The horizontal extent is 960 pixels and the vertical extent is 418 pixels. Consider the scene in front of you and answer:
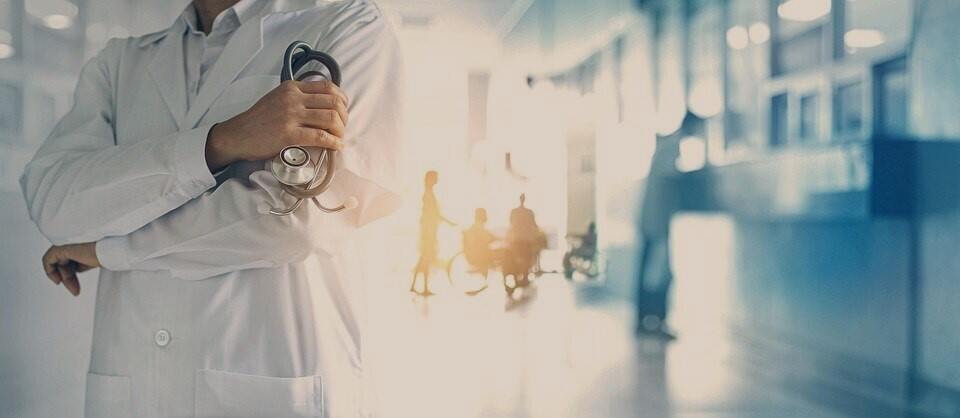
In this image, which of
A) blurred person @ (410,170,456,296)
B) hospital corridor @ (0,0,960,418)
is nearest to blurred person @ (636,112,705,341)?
hospital corridor @ (0,0,960,418)

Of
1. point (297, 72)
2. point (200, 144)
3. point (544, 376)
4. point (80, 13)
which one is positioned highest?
point (80, 13)

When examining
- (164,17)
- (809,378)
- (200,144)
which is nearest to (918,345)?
(809,378)

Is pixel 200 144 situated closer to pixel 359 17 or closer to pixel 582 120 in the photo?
pixel 359 17

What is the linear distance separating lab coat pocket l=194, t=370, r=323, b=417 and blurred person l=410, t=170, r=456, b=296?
1.03 meters

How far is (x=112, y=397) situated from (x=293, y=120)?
61cm

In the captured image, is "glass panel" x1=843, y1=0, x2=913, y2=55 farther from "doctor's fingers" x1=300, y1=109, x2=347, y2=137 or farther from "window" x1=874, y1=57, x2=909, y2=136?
"doctor's fingers" x1=300, y1=109, x2=347, y2=137

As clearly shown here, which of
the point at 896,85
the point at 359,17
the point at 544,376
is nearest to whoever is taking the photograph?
the point at 359,17

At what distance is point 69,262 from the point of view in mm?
1473

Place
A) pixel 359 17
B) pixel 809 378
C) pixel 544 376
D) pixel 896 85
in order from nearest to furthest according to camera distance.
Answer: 1. pixel 359 17
2. pixel 896 85
3. pixel 809 378
4. pixel 544 376

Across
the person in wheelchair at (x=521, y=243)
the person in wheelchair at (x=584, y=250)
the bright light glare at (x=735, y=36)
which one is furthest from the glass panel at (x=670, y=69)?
the person in wheelchair at (x=521, y=243)

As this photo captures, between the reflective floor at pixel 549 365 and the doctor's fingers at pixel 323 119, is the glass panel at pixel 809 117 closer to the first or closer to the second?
the reflective floor at pixel 549 365

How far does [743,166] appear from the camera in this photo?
7.77 feet

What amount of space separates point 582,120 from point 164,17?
1342 millimetres

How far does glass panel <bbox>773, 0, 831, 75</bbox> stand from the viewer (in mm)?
2275
